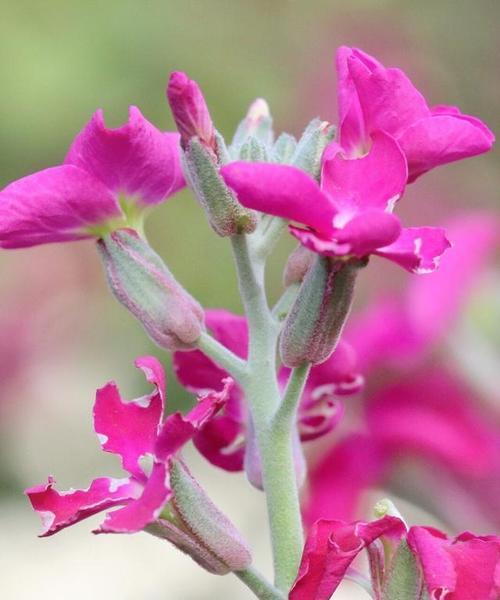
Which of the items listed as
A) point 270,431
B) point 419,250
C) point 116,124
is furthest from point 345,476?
point 116,124

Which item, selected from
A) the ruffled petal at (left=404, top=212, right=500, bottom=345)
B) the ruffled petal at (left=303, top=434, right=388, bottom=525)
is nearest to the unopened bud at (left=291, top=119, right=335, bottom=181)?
the ruffled petal at (left=303, top=434, right=388, bottom=525)

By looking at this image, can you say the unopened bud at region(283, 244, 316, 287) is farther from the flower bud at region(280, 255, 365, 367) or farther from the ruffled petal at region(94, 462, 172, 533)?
the ruffled petal at region(94, 462, 172, 533)

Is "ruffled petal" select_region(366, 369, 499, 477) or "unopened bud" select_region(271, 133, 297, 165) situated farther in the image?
"ruffled petal" select_region(366, 369, 499, 477)

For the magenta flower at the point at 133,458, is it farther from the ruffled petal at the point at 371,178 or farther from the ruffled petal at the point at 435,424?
the ruffled petal at the point at 435,424

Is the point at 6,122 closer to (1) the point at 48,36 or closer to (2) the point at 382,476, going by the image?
(1) the point at 48,36

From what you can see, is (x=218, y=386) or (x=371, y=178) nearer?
(x=371, y=178)

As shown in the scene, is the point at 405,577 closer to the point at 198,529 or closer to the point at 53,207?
the point at 198,529

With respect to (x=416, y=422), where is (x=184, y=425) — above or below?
above
